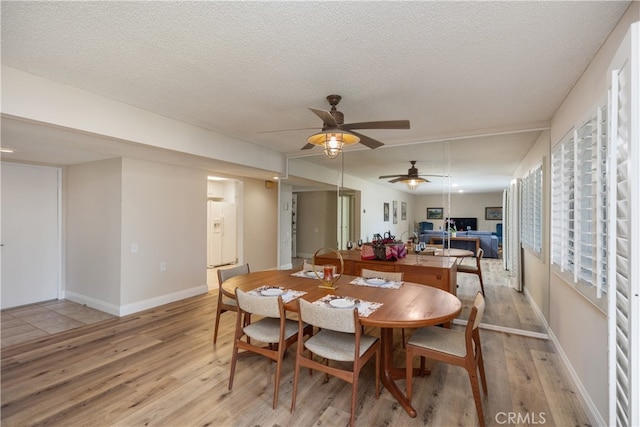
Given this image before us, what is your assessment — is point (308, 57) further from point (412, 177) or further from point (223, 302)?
point (412, 177)

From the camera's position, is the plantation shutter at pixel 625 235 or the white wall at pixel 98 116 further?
the white wall at pixel 98 116

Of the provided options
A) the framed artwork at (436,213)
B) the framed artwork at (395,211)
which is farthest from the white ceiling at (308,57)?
the framed artwork at (395,211)

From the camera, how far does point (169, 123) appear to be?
3.37 m

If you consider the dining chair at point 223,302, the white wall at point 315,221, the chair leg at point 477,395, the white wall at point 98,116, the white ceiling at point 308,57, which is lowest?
the chair leg at point 477,395

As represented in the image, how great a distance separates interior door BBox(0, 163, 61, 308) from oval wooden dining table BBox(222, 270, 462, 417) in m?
3.82

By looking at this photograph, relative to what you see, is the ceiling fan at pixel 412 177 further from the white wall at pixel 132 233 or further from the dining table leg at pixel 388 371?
the white wall at pixel 132 233

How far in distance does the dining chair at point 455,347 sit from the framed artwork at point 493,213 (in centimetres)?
772

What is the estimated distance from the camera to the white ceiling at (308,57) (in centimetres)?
162

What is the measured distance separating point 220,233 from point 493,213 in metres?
8.01

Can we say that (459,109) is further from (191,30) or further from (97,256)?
(97,256)

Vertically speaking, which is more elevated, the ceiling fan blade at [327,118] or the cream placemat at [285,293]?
the ceiling fan blade at [327,118]

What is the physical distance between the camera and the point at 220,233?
7.57 metres

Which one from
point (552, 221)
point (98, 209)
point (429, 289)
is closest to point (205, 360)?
point (429, 289)

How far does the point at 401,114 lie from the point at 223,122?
2052 millimetres
